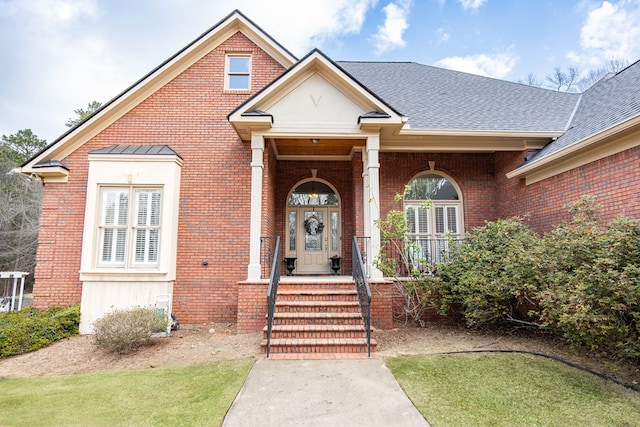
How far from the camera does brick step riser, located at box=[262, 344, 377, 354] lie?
5.36 metres

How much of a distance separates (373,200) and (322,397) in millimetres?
4275

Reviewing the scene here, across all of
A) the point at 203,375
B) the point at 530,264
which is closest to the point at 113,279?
the point at 203,375

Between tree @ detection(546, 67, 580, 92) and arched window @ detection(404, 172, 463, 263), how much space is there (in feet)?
67.1

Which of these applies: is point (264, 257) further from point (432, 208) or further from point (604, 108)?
point (604, 108)

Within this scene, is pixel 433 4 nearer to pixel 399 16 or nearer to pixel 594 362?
pixel 399 16

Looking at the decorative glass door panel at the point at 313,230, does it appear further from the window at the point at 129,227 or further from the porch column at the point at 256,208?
the window at the point at 129,227

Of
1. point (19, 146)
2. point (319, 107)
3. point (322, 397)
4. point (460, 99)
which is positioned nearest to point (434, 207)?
point (460, 99)

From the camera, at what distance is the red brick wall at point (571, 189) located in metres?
5.93

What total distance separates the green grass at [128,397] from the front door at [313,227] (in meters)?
4.89

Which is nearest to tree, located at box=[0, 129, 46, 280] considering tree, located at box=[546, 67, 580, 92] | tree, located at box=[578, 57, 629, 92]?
tree, located at box=[546, 67, 580, 92]

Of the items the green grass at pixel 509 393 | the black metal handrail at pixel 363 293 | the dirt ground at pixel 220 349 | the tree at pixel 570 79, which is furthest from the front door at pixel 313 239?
the tree at pixel 570 79

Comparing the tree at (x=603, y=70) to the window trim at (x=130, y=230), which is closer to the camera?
the window trim at (x=130, y=230)

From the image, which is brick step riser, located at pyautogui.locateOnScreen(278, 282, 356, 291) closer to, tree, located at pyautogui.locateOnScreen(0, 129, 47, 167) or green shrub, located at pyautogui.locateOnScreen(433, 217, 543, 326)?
green shrub, located at pyautogui.locateOnScreen(433, 217, 543, 326)

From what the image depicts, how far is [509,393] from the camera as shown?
12.7ft
